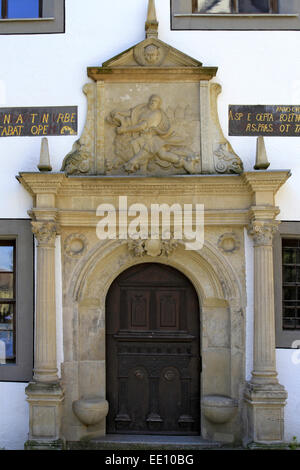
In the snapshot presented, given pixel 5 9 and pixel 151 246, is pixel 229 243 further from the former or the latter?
pixel 5 9

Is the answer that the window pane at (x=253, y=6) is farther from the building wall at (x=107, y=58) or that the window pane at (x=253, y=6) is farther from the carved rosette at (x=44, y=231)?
the carved rosette at (x=44, y=231)

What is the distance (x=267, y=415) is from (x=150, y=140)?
372cm

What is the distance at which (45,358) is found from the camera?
7441mm

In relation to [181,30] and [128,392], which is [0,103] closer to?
[181,30]

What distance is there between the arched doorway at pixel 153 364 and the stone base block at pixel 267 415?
2.94 ft

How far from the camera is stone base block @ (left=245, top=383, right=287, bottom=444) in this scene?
726cm

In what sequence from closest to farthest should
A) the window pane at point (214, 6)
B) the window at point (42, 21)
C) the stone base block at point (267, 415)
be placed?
the stone base block at point (267, 415)
the window at point (42, 21)
the window pane at point (214, 6)

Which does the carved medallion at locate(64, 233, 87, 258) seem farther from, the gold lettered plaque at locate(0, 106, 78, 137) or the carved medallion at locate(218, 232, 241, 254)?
the carved medallion at locate(218, 232, 241, 254)

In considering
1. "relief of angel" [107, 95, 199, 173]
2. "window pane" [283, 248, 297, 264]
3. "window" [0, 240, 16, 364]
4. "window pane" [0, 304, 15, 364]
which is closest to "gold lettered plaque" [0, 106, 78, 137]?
"relief of angel" [107, 95, 199, 173]

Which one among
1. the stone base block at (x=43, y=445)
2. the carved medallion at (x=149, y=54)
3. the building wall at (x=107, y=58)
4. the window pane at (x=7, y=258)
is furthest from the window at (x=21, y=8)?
the stone base block at (x=43, y=445)

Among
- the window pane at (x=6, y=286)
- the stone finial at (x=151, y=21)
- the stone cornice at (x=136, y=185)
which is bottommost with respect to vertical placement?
the window pane at (x=6, y=286)

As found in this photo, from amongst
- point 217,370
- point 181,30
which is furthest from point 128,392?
point 181,30

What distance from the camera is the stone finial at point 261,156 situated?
7479 millimetres

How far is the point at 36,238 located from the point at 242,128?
3008mm
